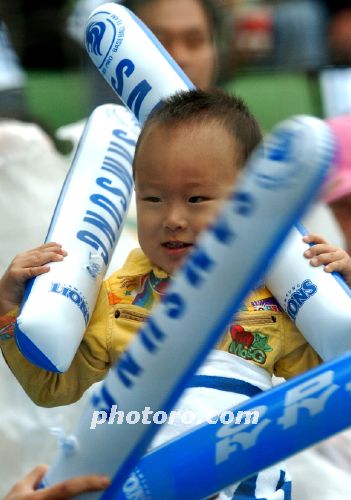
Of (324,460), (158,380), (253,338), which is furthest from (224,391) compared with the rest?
(324,460)

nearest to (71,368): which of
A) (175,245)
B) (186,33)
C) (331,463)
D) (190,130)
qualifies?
(175,245)

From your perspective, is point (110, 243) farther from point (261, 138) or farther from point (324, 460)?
point (324, 460)

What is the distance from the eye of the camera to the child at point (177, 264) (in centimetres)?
113

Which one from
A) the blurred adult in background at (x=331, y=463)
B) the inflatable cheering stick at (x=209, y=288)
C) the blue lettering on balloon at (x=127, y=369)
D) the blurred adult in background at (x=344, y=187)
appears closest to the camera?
the inflatable cheering stick at (x=209, y=288)

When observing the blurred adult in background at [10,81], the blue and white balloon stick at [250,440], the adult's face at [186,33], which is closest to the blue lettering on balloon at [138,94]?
the blue and white balloon stick at [250,440]

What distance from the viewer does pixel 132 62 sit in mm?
1294

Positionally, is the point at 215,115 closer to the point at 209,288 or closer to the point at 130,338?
the point at 130,338

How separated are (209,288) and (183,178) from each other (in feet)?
1.25

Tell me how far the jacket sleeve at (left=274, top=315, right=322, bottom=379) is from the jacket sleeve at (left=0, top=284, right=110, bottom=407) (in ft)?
0.68

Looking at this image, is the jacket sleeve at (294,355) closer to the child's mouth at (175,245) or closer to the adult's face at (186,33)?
the child's mouth at (175,245)

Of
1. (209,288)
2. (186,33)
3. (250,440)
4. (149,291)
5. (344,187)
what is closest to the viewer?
(209,288)

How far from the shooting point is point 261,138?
118 centimetres

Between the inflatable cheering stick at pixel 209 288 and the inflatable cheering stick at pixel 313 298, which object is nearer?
the inflatable cheering stick at pixel 209 288

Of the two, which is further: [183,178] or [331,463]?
[331,463]
